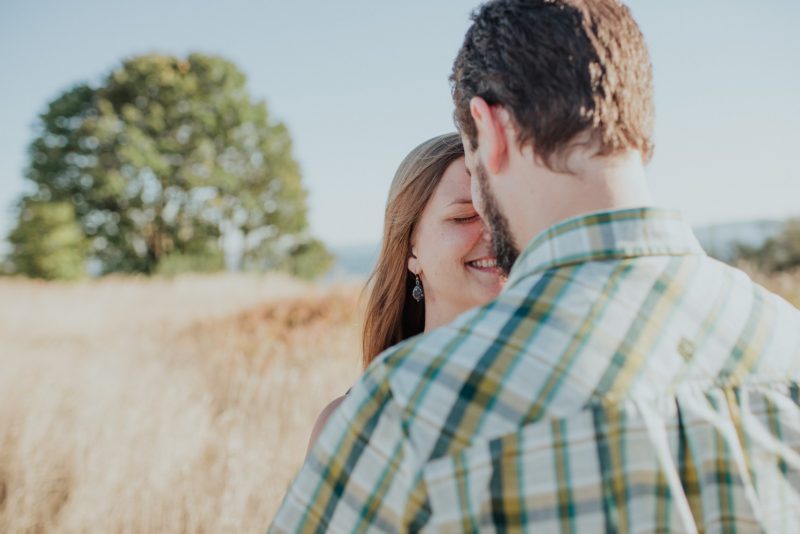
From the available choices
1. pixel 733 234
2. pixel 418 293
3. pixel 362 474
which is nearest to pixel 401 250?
pixel 418 293

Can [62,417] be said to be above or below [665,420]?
below

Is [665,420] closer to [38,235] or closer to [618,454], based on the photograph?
[618,454]

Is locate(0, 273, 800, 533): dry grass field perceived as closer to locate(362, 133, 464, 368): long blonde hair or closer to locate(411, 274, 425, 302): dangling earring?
locate(362, 133, 464, 368): long blonde hair

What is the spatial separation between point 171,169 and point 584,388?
2770cm

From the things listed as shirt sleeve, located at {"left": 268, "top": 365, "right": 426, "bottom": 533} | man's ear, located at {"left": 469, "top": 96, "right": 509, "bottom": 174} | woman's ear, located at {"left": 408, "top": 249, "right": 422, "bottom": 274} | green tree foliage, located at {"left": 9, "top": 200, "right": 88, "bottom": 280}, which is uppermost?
man's ear, located at {"left": 469, "top": 96, "right": 509, "bottom": 174}

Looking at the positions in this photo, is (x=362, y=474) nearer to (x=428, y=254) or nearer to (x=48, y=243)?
(x=428, y=254)

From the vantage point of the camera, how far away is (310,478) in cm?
92

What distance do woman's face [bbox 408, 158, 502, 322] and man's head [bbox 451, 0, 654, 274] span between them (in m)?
1.08

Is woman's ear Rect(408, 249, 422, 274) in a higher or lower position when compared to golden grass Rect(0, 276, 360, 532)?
higher

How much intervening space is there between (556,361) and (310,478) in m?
0.43

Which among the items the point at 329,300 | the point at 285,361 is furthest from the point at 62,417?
the point at 329,300

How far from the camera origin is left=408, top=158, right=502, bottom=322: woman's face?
224 centimetres

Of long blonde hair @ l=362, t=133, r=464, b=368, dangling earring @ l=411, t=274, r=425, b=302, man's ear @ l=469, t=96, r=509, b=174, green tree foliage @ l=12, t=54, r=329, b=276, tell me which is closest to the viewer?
man's ear @ l=469, t=96, r=509, b=174

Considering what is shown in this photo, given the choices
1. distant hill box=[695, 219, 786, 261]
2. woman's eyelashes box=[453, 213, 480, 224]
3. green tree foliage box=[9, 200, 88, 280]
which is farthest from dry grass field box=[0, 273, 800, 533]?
green tree foliage box=[9, 200, 88, 280]
